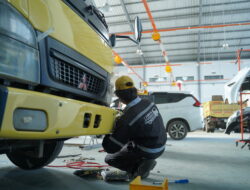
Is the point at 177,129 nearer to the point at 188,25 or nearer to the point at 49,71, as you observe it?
the point at 49,71

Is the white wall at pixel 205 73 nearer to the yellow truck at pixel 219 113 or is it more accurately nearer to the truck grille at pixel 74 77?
the yellow truck at pixel 219 113

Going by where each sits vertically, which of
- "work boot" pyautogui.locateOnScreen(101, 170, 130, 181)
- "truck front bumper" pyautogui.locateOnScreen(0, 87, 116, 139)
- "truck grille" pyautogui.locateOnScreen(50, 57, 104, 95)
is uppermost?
"truck grille" pyautogui.locateOnScreen(50, 57, 104, 95)

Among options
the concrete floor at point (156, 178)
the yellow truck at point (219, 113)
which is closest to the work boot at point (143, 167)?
the concrete floor at point (156, 178)

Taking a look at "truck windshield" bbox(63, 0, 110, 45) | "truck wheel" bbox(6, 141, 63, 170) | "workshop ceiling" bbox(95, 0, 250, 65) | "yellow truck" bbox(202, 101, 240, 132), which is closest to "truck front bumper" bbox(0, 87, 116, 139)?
"truck windshield" bbox(63, 0, 110, 45)

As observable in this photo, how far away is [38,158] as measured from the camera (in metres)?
2.58

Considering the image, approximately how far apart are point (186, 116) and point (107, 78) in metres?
5.52

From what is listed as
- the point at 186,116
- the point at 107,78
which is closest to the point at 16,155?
the point at 107,78

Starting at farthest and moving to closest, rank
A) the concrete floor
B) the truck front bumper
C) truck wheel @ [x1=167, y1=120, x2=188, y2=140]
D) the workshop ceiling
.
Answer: the workshop ceiling, truck wheel @ [x1=167, y1=120, x2=188, y2=140], the concrete floor, the truck front bumper

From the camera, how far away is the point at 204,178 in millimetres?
2432

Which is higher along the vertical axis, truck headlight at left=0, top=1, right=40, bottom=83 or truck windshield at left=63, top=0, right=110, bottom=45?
truck windshield at left=63, top=0, right=110, bottom=45

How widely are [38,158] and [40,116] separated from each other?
175 cm

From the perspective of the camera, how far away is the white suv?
7.12 meters

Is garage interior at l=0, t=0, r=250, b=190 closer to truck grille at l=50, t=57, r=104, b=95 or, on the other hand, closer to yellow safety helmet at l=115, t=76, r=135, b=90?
yellow safety helmet at l=115, t=76, r=135, b=90

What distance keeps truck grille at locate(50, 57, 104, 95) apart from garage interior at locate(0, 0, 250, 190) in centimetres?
43
